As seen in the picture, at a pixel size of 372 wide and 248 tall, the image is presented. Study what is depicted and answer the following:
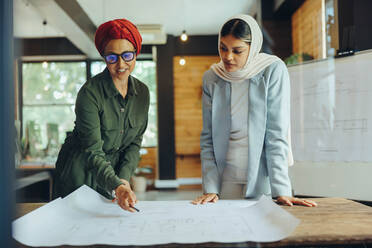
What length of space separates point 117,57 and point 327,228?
0.56 m

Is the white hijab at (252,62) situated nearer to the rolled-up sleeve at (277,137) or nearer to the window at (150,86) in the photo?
the rolled-up sleeve at (277,137)

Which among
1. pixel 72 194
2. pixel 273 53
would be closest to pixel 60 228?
pixel 72 194

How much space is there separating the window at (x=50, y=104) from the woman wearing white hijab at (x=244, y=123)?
33cm

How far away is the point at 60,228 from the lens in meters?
0.54

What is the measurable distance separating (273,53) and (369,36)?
58 cm

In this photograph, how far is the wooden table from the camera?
0.50m

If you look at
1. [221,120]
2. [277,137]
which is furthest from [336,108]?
[221,120]

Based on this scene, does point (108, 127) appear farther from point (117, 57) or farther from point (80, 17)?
point (80, 17)

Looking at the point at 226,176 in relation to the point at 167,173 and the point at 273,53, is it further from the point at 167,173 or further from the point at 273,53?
the point at 273,53

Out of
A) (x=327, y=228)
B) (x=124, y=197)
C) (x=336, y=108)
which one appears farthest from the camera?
(x=336, y=108)

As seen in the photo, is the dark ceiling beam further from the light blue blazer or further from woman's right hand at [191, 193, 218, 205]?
woman's right hand at [191, 193, 218, 205]

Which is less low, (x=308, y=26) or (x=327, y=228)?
(x=308, y=26)

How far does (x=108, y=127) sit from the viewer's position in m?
0.71

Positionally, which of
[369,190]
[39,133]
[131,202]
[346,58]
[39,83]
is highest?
[346,58]
